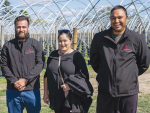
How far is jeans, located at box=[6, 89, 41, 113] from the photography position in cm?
271

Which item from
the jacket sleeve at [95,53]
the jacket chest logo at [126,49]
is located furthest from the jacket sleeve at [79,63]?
the jacket chest logo at [126,49]

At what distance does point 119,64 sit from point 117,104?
0.47 meters

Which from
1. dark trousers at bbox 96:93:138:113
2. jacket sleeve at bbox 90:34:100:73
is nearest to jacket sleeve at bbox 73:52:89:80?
jacket sleeve at bbox 90:34:100:73

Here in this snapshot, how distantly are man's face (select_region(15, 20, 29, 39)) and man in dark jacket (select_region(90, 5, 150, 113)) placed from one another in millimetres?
986

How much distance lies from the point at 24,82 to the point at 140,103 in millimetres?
3176

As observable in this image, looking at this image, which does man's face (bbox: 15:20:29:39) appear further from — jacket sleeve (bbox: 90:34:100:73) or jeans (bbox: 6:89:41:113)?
jacket sleeve (bbox: 90:34:100:73)

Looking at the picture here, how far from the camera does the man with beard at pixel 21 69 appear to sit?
2.69 meters

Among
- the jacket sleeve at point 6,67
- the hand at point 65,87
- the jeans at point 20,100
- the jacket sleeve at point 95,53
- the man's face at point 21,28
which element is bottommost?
the jeans at point 20,100

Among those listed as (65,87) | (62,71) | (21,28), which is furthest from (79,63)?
(21,28)

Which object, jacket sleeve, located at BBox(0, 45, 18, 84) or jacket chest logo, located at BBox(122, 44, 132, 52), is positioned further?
jacket sleeve, located at BBox(0, 45, 18, 84)

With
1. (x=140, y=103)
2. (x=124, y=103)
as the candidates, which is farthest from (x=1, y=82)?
(x=124, y=103)

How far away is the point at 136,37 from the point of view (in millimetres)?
2369

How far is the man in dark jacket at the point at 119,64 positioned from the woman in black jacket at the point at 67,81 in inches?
8.8

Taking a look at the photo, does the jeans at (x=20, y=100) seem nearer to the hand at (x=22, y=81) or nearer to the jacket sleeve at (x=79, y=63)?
the hand at (x=22, y=81)
